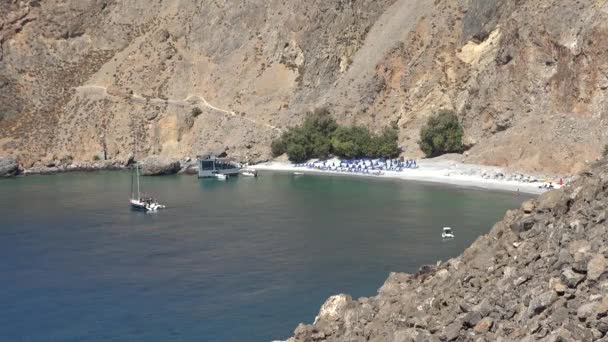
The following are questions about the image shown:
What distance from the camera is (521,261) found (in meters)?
22.6

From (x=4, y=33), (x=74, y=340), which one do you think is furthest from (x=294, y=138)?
(x=74, y=340)

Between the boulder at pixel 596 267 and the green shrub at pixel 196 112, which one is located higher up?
the green shrub at pixel 196 112

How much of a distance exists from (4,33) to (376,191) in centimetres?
9186

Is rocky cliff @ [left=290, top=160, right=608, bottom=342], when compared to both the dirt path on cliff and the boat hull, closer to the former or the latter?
the boat hull

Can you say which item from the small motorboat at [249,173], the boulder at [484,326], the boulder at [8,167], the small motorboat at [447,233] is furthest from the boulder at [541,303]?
the boulder at [8,167]

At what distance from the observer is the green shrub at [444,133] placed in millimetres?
103625

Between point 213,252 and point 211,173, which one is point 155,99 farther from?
point 213,252

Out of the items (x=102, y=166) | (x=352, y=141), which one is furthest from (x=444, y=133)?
(x=102, y=166)

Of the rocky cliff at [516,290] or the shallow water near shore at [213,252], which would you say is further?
the shallow water near shore at [213,252]

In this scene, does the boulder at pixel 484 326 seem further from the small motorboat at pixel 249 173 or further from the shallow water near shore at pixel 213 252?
the small motorboat at pixel 249 173

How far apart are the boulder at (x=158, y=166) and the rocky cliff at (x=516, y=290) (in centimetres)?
9295

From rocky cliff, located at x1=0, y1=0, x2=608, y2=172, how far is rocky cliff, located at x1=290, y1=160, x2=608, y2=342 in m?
65.9

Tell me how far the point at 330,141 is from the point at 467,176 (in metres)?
28.8

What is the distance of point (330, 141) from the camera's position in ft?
388
